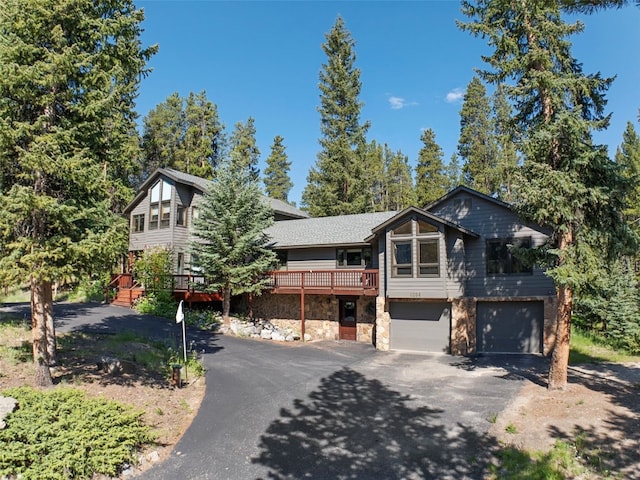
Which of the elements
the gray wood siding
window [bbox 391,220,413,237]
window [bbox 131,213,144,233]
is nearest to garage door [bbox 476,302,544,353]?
the gray wood siding

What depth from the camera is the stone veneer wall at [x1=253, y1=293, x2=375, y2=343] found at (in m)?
19.3

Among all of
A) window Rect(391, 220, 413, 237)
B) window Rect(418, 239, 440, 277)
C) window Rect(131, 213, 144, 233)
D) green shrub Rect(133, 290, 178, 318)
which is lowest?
green shrub Rect(133, 290, 178, 318)

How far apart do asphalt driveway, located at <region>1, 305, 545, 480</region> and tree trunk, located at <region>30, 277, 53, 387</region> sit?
361 centimetres

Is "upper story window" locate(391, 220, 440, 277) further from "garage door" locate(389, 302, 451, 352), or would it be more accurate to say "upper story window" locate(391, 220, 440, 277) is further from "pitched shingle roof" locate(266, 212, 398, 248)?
"pitched shingle roof" locate(266, 212, 398, 248)

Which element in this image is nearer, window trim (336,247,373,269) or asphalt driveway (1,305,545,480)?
asphalt driveway (1,305,545,480)

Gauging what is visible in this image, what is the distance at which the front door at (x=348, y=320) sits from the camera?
773 inches

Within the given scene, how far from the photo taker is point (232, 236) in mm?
19500

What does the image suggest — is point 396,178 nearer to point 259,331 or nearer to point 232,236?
point 232,236

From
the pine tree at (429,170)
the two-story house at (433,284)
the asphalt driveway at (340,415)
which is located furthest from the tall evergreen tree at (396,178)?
the asphalt driveway at (340,415)

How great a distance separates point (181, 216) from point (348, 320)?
12370mm

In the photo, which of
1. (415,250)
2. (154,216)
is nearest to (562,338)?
(415,250)

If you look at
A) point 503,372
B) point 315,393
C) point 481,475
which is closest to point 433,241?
point 503,372

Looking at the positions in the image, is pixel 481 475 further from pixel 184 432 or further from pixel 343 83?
pixel 343 83

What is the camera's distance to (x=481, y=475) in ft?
22.2
